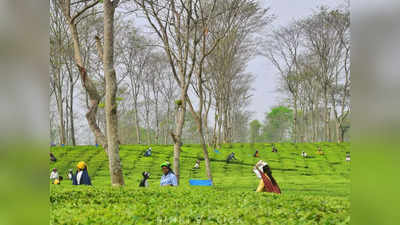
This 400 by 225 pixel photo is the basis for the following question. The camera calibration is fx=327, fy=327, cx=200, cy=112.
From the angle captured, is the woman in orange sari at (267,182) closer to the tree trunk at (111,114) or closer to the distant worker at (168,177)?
the distant worker at (168,177)

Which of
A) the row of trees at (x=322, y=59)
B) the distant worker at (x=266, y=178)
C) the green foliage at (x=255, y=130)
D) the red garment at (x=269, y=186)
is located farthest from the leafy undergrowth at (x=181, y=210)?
the green foliage at (x=255, y=130)

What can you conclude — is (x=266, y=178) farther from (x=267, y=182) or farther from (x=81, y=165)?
(x=81, y=165)

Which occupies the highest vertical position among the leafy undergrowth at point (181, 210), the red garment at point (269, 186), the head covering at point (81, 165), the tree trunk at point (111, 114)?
the tree trunk at point (111, 114)

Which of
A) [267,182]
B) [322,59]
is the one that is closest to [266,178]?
[267,182]

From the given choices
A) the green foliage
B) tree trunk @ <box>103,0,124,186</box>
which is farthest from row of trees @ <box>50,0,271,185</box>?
the green foliage

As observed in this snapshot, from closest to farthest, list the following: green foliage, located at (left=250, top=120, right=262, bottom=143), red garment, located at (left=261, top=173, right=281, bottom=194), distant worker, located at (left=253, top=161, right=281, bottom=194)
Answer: distant worker, located at (left=253, top=161, right=281, bottom=194) < red garment, located at (left=261, top=173, right=281, bottom=194) < green foliage, located at (left=250, top=120, right=262, bottom=143)

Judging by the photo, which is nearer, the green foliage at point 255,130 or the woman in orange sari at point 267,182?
the woman in orange sari at point 267,182

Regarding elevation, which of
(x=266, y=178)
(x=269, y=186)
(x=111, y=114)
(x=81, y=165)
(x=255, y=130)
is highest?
(x=111, y=114)

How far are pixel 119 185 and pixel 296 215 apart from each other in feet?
12.3

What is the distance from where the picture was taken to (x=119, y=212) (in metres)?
4.04

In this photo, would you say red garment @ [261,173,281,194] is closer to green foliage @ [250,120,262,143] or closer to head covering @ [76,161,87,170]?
head covering @ [76,161,87,170]

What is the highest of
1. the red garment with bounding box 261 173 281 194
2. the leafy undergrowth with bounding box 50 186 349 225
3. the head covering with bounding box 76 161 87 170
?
the head covering with bounding box 76 161 87 170
